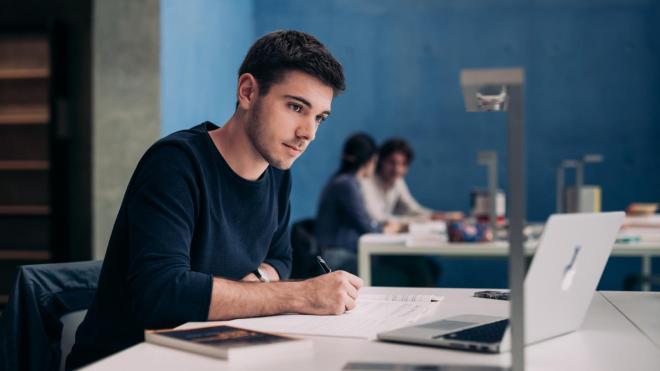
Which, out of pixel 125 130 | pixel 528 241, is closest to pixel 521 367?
pixel 528 241

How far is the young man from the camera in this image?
1418 millimetres

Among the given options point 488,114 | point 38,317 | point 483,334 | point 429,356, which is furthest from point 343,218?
point 429,356

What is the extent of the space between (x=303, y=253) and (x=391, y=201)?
2.13 metres

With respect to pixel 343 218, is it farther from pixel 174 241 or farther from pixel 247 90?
pixel 174 241

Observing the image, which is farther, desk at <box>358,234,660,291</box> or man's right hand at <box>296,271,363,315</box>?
desk at <box>358,234,660,291</box>

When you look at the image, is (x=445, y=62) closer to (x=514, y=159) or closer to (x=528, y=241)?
(x=528, y=241)

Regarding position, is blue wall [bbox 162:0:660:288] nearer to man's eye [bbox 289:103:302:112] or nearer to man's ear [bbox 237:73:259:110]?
man's ear [bbox 237:73:259:110]

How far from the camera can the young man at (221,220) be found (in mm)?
1418

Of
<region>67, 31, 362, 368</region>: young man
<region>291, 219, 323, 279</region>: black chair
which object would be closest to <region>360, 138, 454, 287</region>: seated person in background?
<region>291, 219, 323, 279</region>: black chair

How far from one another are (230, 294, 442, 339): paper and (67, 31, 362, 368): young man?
3 cm

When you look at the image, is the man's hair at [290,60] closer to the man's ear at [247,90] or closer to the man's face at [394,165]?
the man's ear at [247,90]

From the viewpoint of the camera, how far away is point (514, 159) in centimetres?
91

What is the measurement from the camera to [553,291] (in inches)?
44.5

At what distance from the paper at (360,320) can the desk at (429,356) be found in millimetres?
58
